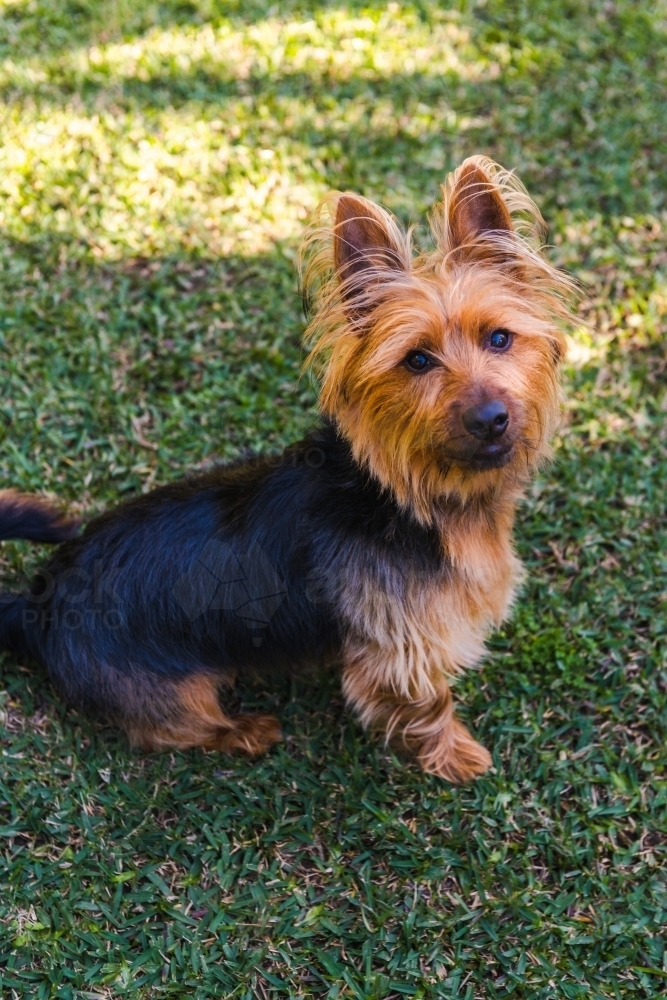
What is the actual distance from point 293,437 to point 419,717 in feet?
5.79

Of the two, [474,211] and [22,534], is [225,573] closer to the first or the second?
[22,534]

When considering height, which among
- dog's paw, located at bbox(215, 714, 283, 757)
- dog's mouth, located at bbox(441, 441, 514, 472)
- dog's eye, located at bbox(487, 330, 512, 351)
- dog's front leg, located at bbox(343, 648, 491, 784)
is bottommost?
dog's paw, located at bbox(215, 714, 283, 757)

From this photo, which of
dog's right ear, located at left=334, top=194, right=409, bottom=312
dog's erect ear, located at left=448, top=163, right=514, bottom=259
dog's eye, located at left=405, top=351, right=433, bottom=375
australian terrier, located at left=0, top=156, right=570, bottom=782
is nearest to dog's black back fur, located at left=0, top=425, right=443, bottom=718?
australian terrier, located at left=0, top=156, right=570, bottom=782

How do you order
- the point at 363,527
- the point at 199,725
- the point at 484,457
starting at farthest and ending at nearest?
the point at 199,725, the point at 363,527, the point at 484,457

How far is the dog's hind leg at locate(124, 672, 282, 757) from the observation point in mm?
3568

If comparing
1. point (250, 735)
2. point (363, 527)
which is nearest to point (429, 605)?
point (363, 527)

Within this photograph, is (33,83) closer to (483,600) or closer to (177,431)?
(177,431)

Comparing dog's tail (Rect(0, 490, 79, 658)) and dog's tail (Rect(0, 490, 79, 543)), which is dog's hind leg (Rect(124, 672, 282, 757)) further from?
dog's tail (Rect(0, 490, 79, 543))

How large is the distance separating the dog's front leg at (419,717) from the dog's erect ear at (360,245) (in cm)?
148

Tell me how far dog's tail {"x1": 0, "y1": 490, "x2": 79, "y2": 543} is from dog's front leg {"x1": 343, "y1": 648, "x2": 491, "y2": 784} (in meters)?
1.44

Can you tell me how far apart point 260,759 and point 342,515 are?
1349mm

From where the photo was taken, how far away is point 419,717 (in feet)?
12.2

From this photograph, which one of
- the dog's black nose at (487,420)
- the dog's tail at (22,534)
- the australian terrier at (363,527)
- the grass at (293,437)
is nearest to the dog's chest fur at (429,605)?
the australian terrier at (363,527)

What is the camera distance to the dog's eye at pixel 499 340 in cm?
294
